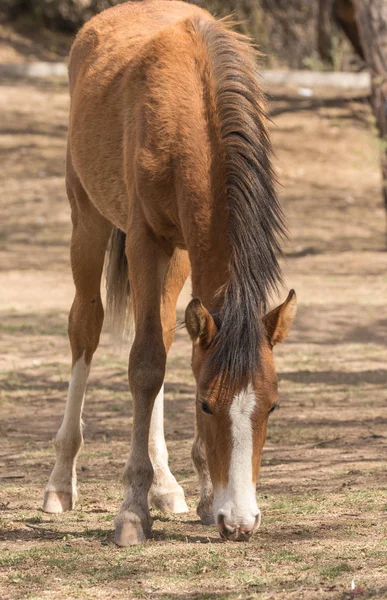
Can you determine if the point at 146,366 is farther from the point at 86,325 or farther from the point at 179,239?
the point at 86,325

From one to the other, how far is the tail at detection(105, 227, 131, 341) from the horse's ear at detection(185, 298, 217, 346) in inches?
70.8

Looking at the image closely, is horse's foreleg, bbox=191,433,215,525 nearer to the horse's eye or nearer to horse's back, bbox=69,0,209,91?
the horse's eye

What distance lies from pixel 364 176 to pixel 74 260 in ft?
37.5

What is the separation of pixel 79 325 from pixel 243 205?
1582mm

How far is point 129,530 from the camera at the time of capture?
396 centimetres

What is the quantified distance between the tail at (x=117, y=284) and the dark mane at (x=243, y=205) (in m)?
1.29

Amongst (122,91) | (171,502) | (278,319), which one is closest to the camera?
(278,319)

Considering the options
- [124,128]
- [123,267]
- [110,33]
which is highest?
[110,33]

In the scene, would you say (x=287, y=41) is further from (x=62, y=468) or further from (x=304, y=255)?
(x=62, y=468)

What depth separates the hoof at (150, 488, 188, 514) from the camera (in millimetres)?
4578

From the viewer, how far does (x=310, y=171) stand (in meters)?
15.9

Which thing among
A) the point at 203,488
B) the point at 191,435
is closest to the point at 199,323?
the point at 203,488

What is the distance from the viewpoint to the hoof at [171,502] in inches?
180

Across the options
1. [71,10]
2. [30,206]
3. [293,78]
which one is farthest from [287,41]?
[30,206]
